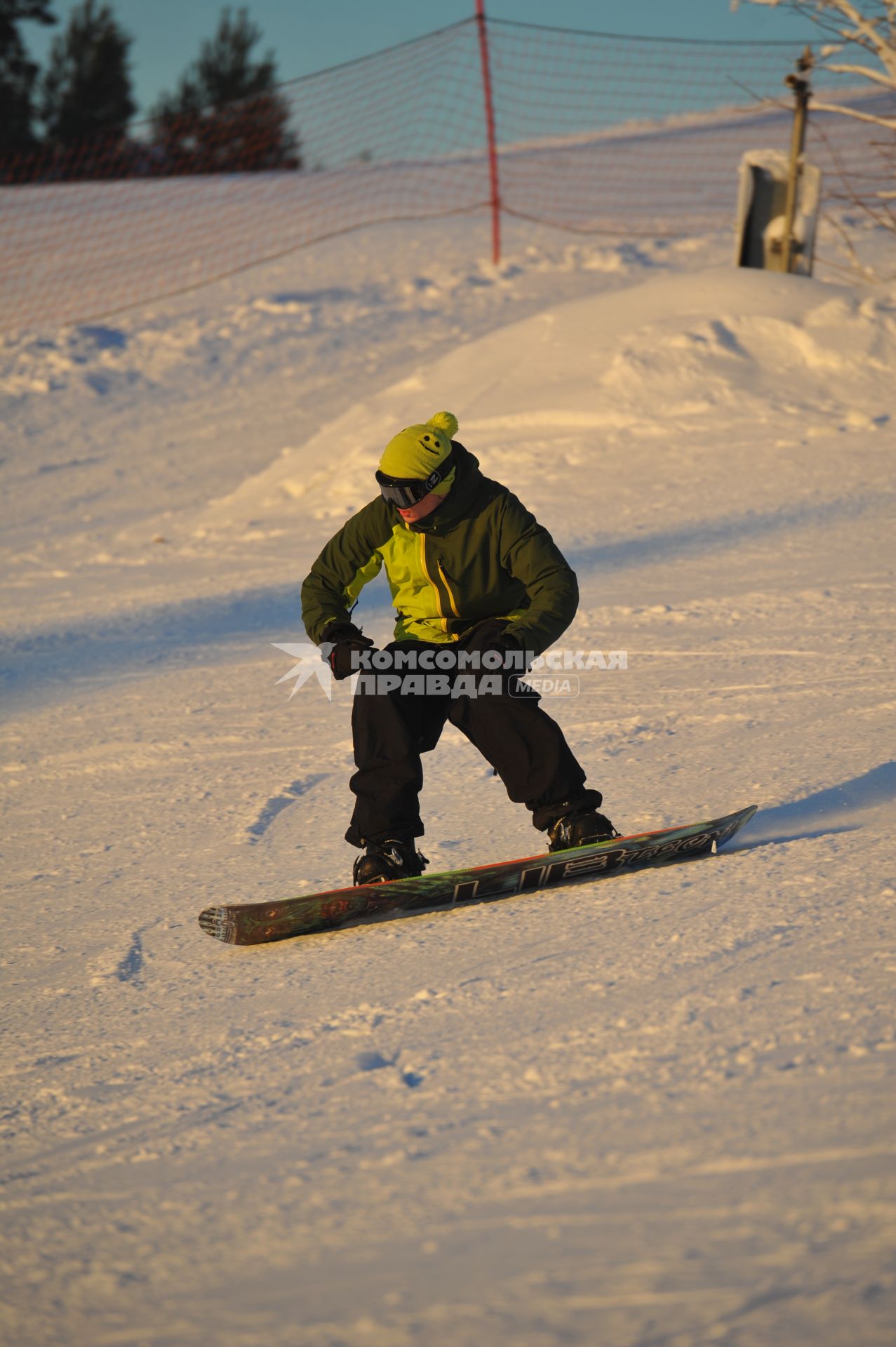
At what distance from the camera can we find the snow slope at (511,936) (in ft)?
6.33

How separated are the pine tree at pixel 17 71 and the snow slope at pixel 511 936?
2259cm

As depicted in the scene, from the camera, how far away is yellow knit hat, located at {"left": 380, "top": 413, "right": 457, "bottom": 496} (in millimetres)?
3301

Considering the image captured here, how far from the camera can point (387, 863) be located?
344 cm

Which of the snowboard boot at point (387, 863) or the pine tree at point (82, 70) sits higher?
the pine tree at point (82, 70)

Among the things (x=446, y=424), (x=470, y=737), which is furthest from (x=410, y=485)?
(x=470, y=737)

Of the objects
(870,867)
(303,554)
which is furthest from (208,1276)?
(303,554)

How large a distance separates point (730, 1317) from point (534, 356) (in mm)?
8303

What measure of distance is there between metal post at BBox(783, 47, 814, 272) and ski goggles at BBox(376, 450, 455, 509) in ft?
23.7

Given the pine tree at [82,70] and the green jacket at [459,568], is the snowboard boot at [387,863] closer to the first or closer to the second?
the green jacket at [459,568]

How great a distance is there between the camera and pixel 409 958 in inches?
121

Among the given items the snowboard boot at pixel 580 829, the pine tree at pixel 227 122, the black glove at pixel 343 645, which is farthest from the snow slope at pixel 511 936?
the pine tree at pixel 227 122

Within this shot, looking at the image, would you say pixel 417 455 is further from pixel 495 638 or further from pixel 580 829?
pixel 580 829

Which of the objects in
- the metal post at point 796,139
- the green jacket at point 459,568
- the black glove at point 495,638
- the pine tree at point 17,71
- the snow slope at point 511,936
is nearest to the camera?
the snow slope at point 511,936

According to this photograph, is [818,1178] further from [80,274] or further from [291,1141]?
[80,274]
